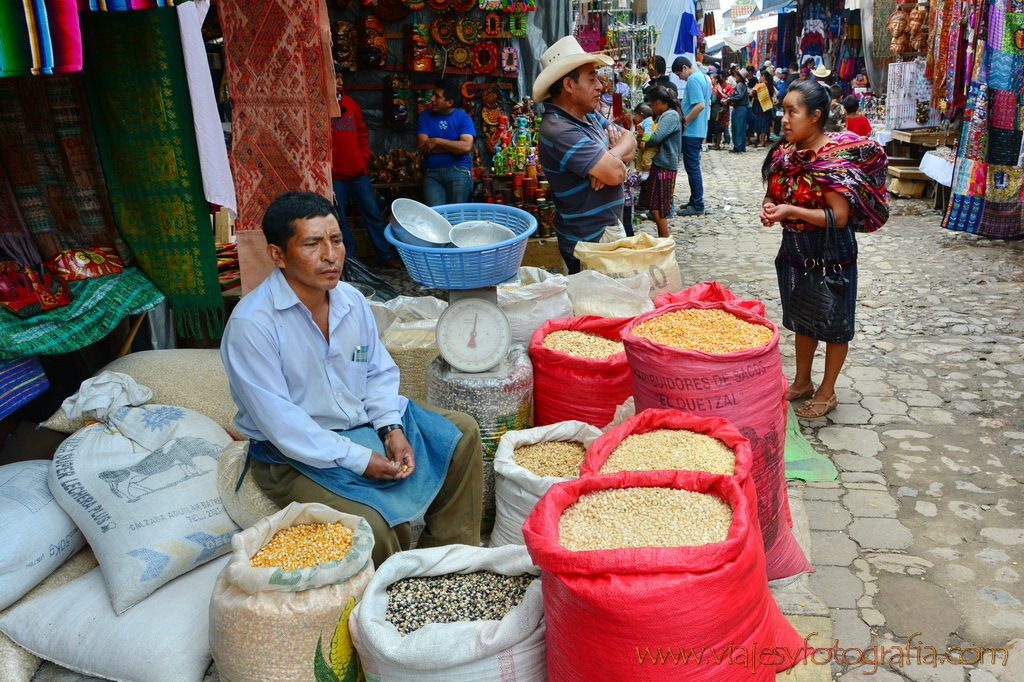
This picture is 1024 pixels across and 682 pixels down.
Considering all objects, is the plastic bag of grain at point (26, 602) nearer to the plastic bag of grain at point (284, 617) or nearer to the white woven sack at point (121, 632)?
the white woven sack at point (121, 632)

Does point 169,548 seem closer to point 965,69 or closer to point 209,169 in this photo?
point 209,169

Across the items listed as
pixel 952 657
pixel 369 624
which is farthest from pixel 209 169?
pixel 952 657

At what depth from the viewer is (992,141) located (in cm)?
641

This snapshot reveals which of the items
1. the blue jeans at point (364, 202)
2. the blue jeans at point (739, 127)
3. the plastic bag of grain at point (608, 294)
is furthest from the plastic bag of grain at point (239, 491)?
the blue jeans at point (739, 127)

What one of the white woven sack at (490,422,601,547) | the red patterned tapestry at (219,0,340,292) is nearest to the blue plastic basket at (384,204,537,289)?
the white woven sack at (490,422,601,547)

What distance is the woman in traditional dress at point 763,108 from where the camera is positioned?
12758 millimetres

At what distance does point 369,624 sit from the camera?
1.63m

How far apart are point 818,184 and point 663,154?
3.80 meters

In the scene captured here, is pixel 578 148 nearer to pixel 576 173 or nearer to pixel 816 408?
pixel 576 173

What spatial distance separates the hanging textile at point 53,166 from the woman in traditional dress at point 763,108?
11841 millimetres

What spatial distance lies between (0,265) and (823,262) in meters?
3.24

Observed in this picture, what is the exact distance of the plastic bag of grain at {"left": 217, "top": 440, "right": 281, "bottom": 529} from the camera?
2.13 metres

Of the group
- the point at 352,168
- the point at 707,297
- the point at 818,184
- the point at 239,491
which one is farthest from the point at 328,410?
the point at 352,168

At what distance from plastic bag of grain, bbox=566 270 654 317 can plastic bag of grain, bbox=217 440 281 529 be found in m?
1.52
